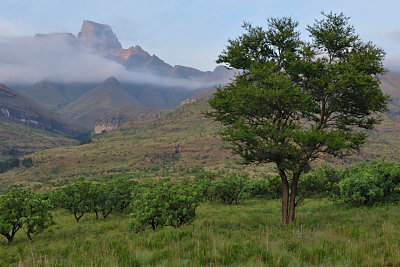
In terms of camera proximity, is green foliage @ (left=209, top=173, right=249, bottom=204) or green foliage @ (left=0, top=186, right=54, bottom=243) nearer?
green foliage @ (left=0, top=186, right=54, bottom=243)

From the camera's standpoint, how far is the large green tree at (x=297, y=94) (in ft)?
43.1

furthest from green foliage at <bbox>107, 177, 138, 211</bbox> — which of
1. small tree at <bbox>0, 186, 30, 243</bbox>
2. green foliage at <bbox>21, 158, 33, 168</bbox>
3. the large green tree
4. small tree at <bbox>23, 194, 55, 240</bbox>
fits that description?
green foliage at <bbox>21, 158, 33, 168</bbox>

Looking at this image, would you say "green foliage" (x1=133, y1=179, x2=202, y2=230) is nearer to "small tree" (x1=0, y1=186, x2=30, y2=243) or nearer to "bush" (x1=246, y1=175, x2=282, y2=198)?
"small tree" (x1=0, y1=186, x2=30, y2=243)

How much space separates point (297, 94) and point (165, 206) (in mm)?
9672

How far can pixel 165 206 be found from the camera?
49.5ft

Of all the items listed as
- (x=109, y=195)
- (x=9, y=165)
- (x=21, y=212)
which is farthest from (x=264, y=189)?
(x=9, y=165)

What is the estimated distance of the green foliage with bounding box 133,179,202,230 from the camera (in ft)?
50.1

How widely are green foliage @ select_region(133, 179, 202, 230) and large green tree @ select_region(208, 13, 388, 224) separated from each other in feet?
14.6

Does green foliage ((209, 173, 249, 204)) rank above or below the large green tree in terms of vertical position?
below

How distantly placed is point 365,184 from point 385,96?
9.91 meters

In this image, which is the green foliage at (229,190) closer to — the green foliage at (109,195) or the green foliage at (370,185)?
the green foliage at (109,195)

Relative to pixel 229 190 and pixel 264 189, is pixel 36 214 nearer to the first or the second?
pixel 229 190

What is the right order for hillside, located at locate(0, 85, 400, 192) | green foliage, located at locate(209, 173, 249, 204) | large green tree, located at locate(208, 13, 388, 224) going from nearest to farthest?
large green tree, located at locate(208, 13, 388, 224) < green foliage, located at locate(209, 173, 249, 204) < hillside, located at locate(0, 85, 400, 192)

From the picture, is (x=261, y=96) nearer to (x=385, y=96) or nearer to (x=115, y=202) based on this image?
(x=385, y=96)
